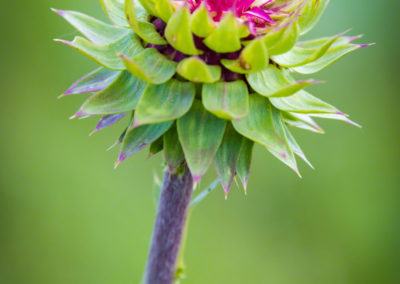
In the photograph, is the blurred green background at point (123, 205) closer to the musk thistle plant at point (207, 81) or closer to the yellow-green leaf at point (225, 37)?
the musk thistle plant at point (207, 81)

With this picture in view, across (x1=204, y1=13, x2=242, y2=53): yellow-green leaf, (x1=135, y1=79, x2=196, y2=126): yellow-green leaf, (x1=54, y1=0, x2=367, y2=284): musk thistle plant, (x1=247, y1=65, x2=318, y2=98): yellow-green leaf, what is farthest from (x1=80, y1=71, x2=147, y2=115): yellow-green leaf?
(x1=247, y1=65, x2=318, y2=98): yellow-green leaf

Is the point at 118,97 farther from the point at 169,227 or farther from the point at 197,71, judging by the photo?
the point at 169,227

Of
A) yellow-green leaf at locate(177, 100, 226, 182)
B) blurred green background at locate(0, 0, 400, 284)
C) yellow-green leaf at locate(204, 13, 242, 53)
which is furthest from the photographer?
blurred green background at locate(0, 0, 400, 284)

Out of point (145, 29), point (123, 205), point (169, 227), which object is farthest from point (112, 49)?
point (123, 205)

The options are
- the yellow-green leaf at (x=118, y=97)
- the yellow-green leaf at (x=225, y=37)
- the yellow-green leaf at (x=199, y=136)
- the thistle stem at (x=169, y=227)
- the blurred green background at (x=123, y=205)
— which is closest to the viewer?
the yellow-green leaf at (x=225, y=37)

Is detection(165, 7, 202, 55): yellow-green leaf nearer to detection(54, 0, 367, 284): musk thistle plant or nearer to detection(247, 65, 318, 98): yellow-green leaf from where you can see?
detection(54, 0, 367, 284): musk thistle plant

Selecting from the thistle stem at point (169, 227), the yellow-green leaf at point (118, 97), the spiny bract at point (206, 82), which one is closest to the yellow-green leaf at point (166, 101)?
the spiny bract at point (206, 82)
